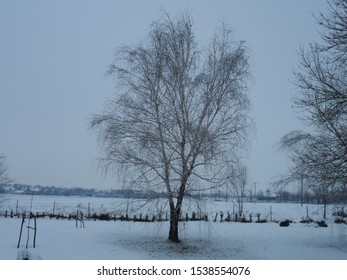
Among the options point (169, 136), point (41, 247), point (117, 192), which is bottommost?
point (41, 247)

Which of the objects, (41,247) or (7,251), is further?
(41,247)

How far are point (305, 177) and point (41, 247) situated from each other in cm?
1016

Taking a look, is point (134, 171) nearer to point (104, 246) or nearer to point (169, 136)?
point (169, 136)

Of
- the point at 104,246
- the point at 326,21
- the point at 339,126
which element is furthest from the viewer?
the point at 104,246

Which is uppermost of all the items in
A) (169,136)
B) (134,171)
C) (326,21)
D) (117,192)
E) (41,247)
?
(326,21)

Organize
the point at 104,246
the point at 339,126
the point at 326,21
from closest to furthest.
A: 1. the point at 326,21
2. the point at 339,126
3. the point at 104,246

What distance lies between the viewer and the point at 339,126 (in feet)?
38.1

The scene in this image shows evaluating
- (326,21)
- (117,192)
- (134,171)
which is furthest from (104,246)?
(326,21)
